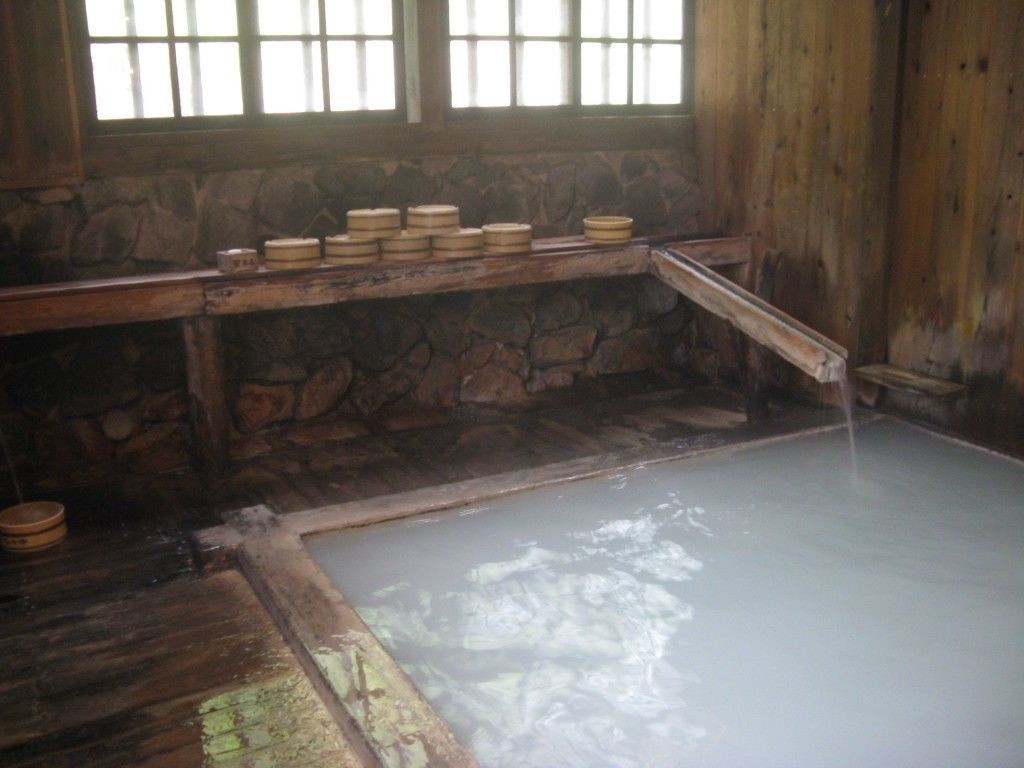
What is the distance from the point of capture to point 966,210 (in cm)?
484

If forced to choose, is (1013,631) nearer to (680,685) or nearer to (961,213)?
(680,685)

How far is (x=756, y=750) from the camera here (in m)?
2.71

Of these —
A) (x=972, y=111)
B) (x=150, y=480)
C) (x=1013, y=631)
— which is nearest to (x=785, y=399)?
(x=972, y=111)

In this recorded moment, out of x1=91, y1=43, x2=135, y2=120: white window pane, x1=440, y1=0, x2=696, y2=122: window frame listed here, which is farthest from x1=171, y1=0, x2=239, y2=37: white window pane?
x1=440, y1=0, x2=696, y2=122: window frame

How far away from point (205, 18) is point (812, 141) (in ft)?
10.5

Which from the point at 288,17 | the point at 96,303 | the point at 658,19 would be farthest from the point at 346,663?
A: the point at 658,19

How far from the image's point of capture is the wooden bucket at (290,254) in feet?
15.6

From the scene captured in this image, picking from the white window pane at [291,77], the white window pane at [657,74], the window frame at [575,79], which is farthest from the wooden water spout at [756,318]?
the white window pane at [291,77]

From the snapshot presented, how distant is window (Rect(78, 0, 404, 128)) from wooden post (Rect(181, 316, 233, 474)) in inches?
45.1

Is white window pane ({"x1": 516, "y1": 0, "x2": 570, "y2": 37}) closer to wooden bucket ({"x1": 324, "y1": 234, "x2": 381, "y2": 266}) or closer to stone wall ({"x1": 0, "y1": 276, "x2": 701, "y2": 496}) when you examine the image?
stone wall ({"x1": 0, "y1": 276, "x2": 701, "y2": 496})

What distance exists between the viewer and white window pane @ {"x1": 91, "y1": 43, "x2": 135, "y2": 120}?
482cm

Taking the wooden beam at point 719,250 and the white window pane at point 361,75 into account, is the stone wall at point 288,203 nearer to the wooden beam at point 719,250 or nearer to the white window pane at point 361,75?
the white window pane at point 361,75

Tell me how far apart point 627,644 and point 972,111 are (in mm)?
3162

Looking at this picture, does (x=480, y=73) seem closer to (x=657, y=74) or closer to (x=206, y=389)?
(x=657, y=74)
